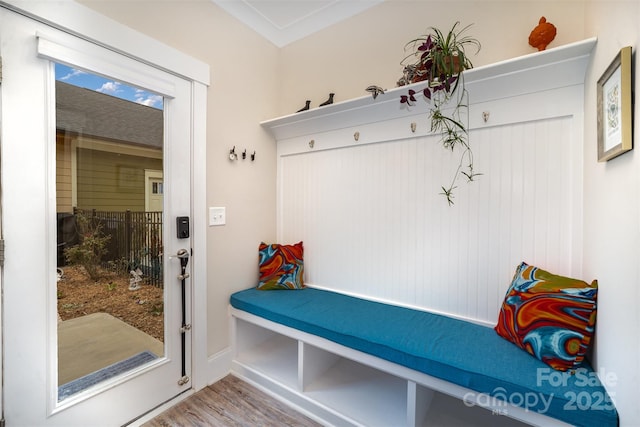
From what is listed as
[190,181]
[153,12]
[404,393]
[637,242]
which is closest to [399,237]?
[404,393]

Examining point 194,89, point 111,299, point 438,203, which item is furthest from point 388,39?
point 111,299

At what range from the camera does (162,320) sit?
175 centimetres

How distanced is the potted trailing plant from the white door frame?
4.48 ft

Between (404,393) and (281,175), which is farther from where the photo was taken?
(281,175)

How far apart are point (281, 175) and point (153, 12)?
1.39 metres

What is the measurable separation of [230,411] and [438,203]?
6.12ft

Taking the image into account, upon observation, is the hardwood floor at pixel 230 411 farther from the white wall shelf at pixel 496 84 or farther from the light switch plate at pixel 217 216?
the white wall shelf at pixel 496 84

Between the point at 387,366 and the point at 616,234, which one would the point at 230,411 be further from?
the point at 616,234

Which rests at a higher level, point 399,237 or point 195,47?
point 195,47

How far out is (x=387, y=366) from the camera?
1392mm

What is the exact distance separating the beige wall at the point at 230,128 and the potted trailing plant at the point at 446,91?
4.10 ft

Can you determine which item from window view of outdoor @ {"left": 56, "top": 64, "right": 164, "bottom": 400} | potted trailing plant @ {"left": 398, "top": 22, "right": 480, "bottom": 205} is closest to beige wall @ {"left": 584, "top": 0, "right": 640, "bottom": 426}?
→ potted trailing plant @ {"left": 398, "top": 22, "right": 480, "bottom": 205}

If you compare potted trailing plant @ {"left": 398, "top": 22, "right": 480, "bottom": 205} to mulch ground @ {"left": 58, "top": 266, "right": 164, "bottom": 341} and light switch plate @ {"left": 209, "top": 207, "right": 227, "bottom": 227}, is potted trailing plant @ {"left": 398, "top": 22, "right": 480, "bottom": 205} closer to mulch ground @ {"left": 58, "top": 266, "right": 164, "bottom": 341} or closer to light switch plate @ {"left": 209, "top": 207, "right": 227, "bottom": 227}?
light switch plate @ {"left": 209, "top": 207, "right": 227, "bottom": 227}

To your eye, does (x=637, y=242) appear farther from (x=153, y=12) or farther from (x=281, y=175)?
(x=153, y=12)
